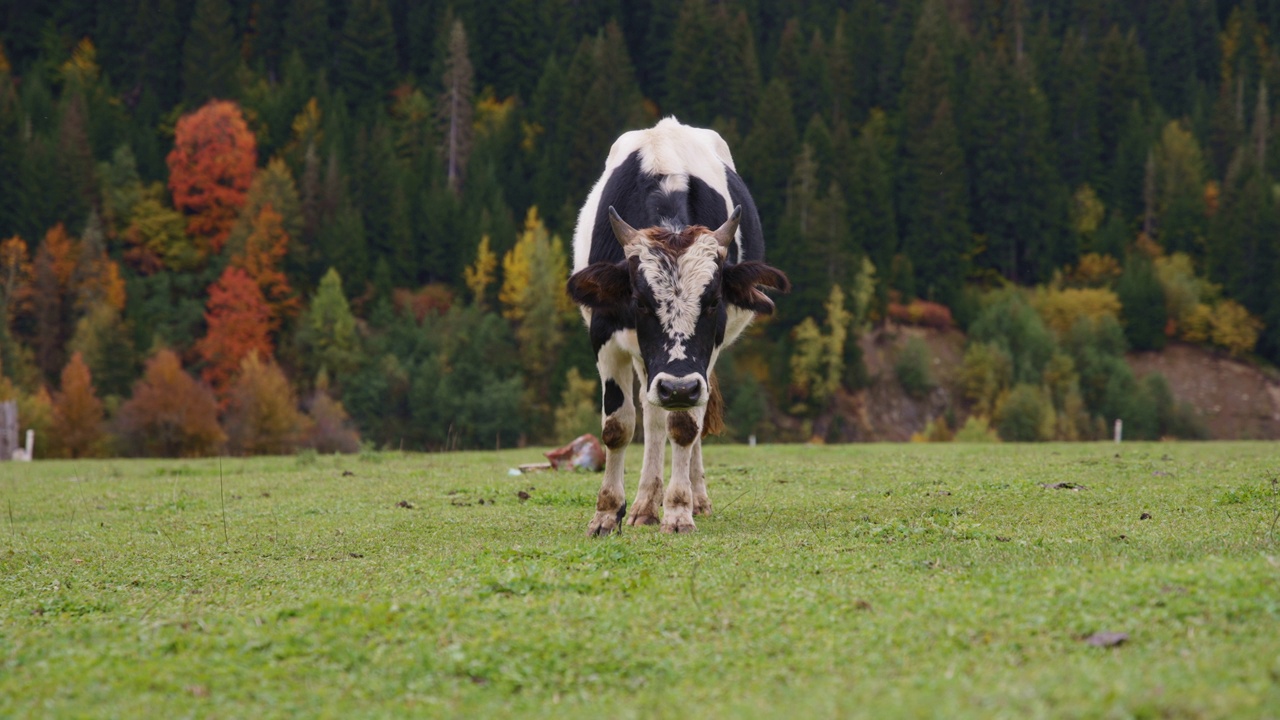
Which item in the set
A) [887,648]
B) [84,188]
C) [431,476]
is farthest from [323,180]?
[887,648]

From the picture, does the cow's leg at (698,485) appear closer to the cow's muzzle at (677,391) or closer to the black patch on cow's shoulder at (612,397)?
the black patch on cow's shoulder at (612,397)

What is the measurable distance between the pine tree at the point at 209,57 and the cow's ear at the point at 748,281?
364ft

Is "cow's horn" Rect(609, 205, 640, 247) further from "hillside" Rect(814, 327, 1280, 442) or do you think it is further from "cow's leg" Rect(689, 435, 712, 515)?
"hillside" Rect(814, 327, 1280, 442)

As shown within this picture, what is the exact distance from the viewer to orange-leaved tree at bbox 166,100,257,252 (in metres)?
102

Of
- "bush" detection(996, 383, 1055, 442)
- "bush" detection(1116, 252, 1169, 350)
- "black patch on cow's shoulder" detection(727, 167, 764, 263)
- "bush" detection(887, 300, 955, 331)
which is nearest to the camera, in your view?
"black patch on cow's shoulder" detection(727, 167, 764, 263)

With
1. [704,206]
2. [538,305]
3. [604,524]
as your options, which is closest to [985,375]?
[538,305]

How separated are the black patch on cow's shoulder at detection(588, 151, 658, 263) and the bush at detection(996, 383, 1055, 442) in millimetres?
72273

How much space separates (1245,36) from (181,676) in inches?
6429

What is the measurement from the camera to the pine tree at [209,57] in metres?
114

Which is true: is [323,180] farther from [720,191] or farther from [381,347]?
[720,191]

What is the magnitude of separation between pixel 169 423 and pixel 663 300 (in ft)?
193

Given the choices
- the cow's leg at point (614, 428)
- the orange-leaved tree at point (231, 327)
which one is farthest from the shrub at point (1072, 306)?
the cow's leg at point (614, 428)

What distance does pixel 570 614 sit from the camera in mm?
6523

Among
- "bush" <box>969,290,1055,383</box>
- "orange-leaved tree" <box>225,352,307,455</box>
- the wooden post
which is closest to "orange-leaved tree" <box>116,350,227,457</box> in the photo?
"orange-leaved tree" <box>225,352,307,455</box>
